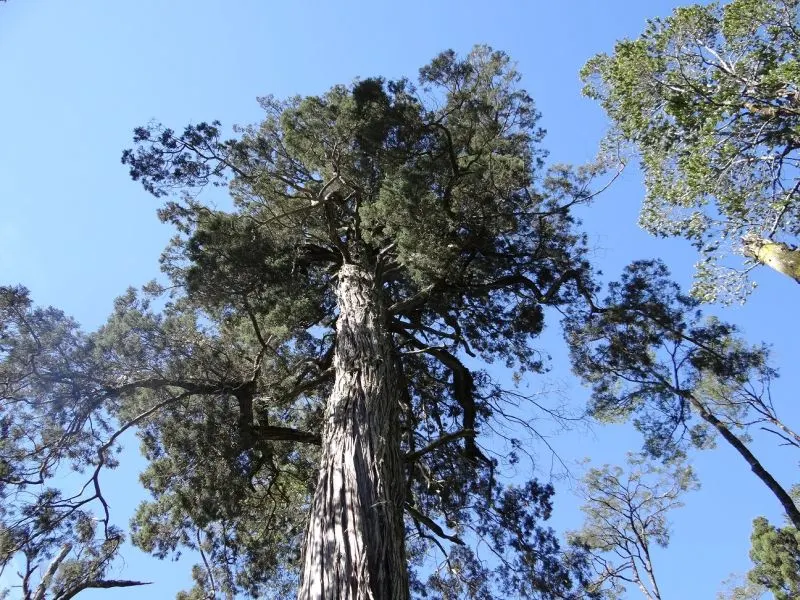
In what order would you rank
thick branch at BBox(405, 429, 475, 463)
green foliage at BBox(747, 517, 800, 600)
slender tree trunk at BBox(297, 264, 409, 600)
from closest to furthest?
slender tree trunk at BBox(297, 264, 409, 600)
thick branch at BBox(405, 429, 475, 463)
green foliage at BBox(747, 517, 800, 600)

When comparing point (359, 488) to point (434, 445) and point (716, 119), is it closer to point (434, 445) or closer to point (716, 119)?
point (434, 445)

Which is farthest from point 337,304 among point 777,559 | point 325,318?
point 777,559

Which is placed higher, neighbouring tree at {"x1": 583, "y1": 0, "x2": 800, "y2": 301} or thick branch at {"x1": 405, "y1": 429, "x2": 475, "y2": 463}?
neighbouring tree at {"x1": 583, "y1": 0, "x2": 800, "y2": 301}

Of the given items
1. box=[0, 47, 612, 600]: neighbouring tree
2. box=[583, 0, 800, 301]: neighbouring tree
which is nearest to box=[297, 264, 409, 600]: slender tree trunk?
box=[0, 47, 612, 600]: neighbouring tree

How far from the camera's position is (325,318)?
9445 millimetres

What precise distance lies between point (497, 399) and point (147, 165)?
18.6ft

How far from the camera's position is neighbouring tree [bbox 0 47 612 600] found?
23.6ft

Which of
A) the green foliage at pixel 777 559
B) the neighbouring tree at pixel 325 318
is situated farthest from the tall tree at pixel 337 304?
the green foliage at pixel 777 559

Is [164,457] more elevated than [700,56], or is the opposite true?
[700,56]

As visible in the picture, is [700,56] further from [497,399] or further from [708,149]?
[497,399]

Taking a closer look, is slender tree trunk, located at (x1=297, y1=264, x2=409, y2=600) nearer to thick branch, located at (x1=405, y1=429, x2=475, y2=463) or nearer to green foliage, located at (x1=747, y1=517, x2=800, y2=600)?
thick branch, located at (x1=405, y1=429, x2=475, y2=463)

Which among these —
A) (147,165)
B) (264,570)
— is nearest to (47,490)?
(264,570)

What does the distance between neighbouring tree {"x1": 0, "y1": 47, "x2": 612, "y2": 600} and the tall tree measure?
0.03 m

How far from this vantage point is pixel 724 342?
7977mm
